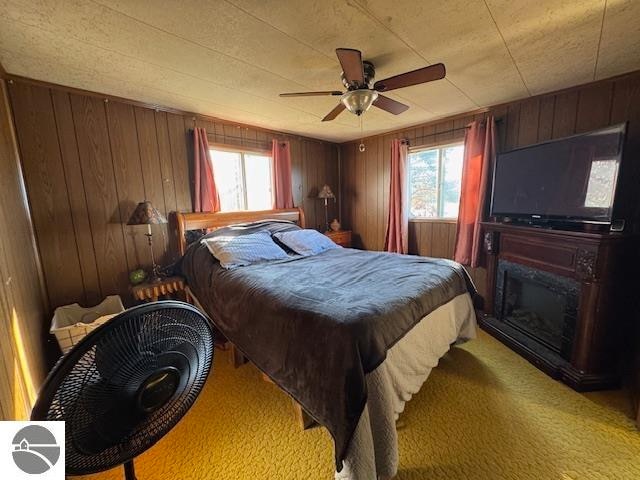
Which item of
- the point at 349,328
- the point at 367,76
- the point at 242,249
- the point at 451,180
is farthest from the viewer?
the point at 451,180

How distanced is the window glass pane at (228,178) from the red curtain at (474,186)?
2.76m

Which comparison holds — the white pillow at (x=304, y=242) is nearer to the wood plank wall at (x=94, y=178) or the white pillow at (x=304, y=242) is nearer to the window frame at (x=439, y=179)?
the wood plank wall at (x=94, y=178)

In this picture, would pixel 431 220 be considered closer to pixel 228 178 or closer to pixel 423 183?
pixel 423 183

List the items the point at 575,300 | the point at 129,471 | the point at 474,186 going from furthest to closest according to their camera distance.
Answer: the point at 474,186 → the point at 575,300 → the point at 129,471

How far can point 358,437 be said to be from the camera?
114 centimetres

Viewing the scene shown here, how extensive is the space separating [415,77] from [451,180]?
7.06ft

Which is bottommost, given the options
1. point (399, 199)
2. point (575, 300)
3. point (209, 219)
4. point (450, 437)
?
point (450, 437)

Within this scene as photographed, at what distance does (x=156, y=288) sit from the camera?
7.93 feet

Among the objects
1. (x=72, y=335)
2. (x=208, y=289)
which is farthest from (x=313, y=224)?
(x=72, y=335)

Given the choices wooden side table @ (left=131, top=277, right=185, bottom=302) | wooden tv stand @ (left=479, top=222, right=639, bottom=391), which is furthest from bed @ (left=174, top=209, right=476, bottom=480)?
wooden tv stand @ (left=479, top=222, right=639, bottom=391)

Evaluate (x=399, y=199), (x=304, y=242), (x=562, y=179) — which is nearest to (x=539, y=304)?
(x=562, y=179)

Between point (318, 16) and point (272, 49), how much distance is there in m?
0.41

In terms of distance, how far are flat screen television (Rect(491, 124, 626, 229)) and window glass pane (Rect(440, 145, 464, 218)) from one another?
67cm

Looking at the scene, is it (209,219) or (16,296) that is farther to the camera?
(209,219)
